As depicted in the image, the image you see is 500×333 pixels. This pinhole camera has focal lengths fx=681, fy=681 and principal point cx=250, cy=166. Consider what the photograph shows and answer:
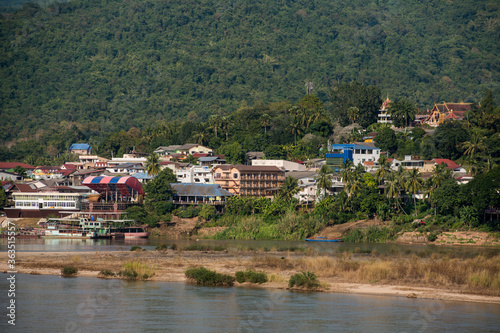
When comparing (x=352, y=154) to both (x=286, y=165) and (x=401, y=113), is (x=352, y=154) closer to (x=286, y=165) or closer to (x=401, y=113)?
(x=286, y=165)

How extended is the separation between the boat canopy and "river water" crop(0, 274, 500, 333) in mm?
55796

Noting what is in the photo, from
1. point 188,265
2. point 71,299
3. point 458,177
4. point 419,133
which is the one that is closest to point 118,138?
point 419,133

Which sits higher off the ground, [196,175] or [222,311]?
[196,175]

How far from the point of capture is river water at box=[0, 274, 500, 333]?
37.8 metres

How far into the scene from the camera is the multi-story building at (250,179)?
110812 millimetres

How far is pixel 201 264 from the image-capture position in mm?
59031

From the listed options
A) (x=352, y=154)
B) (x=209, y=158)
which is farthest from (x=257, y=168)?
(x=352, y=154)

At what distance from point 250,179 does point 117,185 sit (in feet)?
70.2

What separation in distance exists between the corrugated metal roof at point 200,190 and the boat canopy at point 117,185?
19.7 feet

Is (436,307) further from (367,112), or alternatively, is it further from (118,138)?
(118,138)

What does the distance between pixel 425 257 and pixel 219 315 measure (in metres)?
30.0

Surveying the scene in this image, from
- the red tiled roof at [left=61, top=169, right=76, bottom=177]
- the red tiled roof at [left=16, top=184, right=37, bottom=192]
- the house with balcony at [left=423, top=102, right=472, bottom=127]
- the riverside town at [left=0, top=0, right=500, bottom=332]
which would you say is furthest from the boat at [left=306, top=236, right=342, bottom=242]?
the house with balcony at [left=423, top=102, right=472, bottom=127]

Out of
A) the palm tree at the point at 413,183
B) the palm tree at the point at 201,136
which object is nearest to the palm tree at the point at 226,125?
the palm tree at the point at 201,136

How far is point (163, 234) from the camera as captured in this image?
3844 inches
